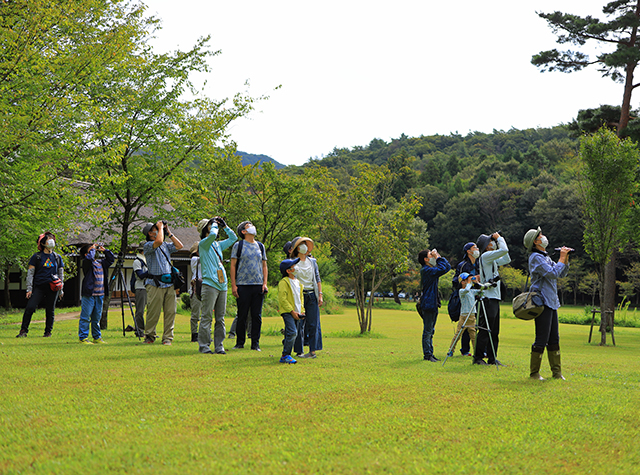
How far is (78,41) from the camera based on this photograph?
46.4 feet

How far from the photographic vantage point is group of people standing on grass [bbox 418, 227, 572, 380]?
22.4 ft

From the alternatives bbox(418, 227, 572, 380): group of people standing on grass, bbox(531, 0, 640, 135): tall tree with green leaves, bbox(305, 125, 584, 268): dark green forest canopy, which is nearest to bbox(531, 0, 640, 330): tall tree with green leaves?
bbox(531, 0, 640, 135): tall tree with green leaves

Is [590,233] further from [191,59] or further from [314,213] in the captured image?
[191,59]

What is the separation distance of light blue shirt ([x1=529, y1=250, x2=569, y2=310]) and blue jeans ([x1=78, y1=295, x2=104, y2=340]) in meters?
7.69

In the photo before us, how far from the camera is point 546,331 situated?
22.3 feet

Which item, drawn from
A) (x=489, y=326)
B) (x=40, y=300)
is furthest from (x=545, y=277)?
(x=40, y=300)

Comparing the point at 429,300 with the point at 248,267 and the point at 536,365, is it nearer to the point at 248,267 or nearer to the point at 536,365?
the point at 536,365

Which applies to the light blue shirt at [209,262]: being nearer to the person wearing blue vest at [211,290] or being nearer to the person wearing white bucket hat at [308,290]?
the person wearing blue vest at [211,290]

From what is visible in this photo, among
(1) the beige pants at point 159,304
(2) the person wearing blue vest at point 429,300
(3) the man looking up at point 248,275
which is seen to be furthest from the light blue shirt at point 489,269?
(1) the beige pants at point 159,304

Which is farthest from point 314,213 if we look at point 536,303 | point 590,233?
point 536,303

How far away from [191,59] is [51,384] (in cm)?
1252

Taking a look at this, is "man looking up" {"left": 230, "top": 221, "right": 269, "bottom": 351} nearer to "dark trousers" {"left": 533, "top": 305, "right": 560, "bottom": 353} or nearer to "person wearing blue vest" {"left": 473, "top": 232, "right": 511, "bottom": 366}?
"person wearing blue vest" {"left": 473, "top": 232, "right": 511, "bottom": 366}

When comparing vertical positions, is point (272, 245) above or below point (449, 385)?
above

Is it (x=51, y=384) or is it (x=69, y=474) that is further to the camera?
(x=51, y=384)
